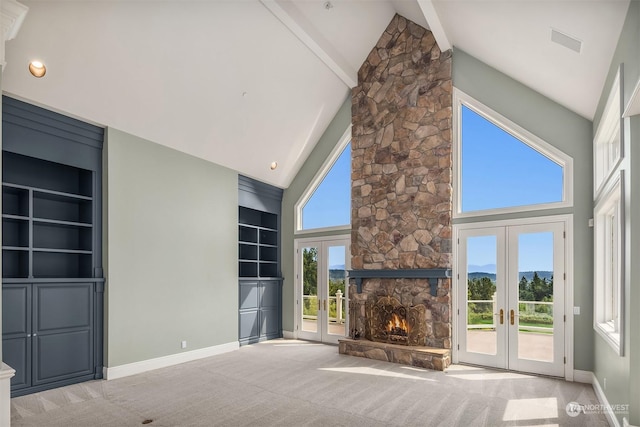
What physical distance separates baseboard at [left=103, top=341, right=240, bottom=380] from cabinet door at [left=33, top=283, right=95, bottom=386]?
31 centimetres

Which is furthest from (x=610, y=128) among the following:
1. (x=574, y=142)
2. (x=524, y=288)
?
(x=524, y=288)

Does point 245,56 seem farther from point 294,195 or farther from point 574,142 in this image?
point 574,142

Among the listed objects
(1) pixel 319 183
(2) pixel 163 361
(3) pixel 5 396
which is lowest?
(2) pixel 163 361

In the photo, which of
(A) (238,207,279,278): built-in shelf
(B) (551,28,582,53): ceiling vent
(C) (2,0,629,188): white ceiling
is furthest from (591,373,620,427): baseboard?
(A) (238,207,279,278): built-in shelf

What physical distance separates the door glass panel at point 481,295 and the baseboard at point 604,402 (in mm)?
1340

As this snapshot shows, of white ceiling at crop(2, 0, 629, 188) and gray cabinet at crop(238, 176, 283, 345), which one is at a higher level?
white ceiling at crop(2, 0, 629, 188)

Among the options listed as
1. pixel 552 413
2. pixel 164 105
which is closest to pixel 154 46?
pixel 164 105

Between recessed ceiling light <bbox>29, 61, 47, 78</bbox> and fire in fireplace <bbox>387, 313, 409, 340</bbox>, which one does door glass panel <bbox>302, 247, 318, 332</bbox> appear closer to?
fire in fireplace <bbox>387, 313, 409, 340</bbox>

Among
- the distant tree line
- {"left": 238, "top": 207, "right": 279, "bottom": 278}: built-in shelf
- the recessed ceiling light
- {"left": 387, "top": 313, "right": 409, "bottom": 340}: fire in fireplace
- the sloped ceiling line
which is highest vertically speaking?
the sloped ceiling line

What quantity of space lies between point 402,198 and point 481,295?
6.66 ft

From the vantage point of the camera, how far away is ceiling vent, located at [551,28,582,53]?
445 cm

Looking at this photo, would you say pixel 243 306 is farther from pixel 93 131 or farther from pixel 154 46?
pixel 154 46

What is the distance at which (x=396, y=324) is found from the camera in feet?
23.5

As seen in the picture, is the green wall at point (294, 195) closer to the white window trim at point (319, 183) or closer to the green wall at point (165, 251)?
the white window trim at point (319, 183)
